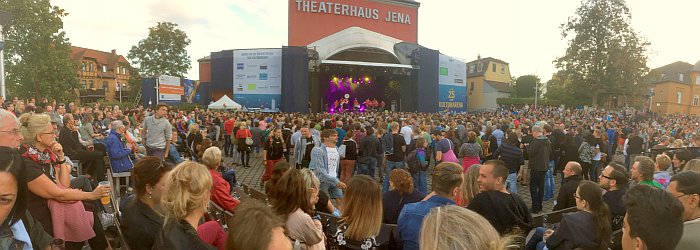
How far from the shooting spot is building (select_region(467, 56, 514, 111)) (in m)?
52.6

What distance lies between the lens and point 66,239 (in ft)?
10.3

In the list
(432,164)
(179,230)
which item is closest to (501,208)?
(179,230)

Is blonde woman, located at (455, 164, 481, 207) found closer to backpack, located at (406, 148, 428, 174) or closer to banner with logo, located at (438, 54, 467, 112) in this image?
backpack, located at (406, 148, 428, 174)

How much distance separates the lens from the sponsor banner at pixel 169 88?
29.3 metres

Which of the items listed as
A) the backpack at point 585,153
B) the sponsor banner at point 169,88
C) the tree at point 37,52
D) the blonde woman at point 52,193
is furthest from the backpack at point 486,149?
the tree at point 37,52

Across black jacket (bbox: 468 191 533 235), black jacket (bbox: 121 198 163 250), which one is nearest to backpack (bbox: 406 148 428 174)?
black jacket (bbox: 468 191 533 235)

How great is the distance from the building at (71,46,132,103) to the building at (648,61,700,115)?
256 feet

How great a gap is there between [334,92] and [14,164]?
3686cm

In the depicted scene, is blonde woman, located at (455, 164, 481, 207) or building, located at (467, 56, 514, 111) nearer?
blonde woman, located at (455, 164, 481, 207)

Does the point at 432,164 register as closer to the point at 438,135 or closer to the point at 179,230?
the point at 438,135

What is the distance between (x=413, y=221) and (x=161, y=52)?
50.8 m

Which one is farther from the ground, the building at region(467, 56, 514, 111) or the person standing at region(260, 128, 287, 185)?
the building at region(467, 56, 514, 111)

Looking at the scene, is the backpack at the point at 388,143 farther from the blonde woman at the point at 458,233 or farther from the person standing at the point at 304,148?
the blonde woman at the point at 458,233

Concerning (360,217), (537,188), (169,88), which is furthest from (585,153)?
(169,88)
